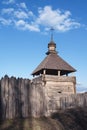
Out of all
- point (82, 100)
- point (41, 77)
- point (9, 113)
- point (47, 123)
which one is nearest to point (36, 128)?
point (47, 123)

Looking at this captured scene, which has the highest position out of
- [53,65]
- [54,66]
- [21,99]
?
[53,65]

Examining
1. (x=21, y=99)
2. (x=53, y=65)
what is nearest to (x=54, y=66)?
(x=53, y=65)

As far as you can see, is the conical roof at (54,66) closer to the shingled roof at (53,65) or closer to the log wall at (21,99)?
the shingled roof at (53,65)

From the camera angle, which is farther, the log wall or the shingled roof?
the shingled roof

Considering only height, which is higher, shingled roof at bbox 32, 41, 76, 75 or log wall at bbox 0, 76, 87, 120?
shingled roof at bbox 32, 41, 76, 75

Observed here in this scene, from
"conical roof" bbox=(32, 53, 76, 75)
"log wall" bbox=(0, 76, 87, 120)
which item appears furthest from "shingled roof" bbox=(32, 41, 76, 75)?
"log wall" bbox=(0, 76, 87, 120)

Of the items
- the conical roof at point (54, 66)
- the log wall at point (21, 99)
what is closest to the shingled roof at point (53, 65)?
the conical roof at point (54, 66)

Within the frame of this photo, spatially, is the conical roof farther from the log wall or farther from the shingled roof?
the log wall

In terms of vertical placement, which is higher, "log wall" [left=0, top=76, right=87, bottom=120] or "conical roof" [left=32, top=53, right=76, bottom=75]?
"conical roof" [left=32, top=53, right=76, bottom=75]

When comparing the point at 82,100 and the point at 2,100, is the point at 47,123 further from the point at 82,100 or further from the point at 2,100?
the point at 82,100

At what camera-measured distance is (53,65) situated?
27.8 m

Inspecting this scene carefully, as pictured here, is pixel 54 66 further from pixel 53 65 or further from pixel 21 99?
pixel 21 99

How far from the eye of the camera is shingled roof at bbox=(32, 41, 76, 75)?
27.5 meters

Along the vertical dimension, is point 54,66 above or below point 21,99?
above
